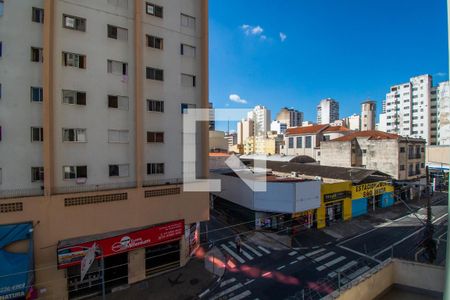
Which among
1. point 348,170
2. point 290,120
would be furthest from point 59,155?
point 290,120

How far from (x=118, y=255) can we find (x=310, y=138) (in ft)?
163

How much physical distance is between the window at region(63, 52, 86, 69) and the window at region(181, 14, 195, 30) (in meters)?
8.01

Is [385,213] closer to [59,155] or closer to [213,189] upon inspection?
[213,189]

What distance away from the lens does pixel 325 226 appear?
1043 inches

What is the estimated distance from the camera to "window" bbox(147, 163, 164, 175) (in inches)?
695

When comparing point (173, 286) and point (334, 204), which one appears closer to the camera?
point (173, 286)

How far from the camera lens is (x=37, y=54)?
14.1 meters

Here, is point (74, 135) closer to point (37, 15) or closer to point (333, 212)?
point (37, 15)

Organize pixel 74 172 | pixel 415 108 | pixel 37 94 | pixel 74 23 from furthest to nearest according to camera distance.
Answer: pixel 415 108 < pixel 74 172 < pixel 74 23 < pixel 37 94

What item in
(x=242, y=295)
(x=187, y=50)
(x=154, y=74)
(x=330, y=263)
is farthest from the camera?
(x=187, y=50)

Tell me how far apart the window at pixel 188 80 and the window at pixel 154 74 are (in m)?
1.73

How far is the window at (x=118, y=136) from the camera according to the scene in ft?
53.2

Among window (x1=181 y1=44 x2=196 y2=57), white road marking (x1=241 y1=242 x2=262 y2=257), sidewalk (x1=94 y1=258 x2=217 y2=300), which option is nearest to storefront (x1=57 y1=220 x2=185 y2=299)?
sidewalk (x1=94 y1=258 x2=217 y2=300)

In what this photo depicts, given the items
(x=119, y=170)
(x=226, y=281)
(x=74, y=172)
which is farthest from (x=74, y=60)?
(x=226, y=281)
